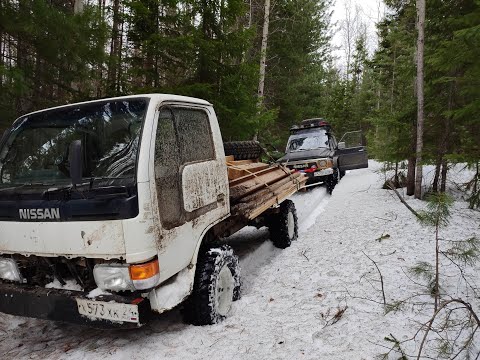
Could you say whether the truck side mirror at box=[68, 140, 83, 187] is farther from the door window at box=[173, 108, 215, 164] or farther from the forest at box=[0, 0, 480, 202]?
the forest at box=[0, 0, 480, 202]

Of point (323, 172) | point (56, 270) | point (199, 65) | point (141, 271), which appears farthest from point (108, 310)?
point (323, 172)

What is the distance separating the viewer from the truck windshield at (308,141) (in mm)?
12398

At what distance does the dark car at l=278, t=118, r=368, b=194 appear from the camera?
1095 centimetres

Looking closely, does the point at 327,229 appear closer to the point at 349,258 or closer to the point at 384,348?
the point at 349,258

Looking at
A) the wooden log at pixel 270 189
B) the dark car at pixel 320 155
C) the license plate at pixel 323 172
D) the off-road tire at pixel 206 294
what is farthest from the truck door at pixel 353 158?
the off-road tire at pixel 206 294

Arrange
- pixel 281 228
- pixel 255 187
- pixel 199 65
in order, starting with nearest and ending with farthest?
1. pixel 255 187
2. pixel 281 228
3. pixel 199 65

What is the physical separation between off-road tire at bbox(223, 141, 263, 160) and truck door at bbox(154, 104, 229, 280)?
2.11m

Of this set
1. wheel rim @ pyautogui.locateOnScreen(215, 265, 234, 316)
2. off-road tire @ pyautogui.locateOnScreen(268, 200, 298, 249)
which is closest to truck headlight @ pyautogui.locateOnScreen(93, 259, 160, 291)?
wheel rim @ pyautogui.locateOnScreen(215, 265, 234, 316)

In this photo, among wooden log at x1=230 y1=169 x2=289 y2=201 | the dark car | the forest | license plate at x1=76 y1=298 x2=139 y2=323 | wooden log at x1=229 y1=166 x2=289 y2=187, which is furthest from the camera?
the dark car

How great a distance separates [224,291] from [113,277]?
4.38ft

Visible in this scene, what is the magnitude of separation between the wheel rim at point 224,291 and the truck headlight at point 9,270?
1.90 meters

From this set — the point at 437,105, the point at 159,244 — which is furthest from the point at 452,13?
the point at 159,244

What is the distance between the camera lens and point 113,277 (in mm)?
2732

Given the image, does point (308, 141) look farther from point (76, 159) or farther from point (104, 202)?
point (76, 159)
